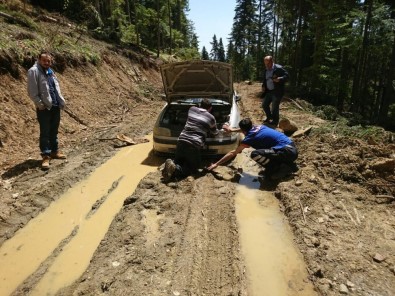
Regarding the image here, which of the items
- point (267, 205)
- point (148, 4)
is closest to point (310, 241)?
point (267, 205)

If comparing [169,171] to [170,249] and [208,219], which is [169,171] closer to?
[208,219]

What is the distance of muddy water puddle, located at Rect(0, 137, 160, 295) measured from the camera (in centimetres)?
354

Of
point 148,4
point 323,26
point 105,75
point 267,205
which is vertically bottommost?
point 267,205

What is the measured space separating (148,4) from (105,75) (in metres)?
28.4

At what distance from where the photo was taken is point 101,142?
26.7 ft

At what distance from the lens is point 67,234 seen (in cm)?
431

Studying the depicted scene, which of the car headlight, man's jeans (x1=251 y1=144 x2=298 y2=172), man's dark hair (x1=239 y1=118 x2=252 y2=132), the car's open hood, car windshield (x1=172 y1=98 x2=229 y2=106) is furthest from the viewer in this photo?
car windshield (x1=172 y1=98 x2=229 y2=106)

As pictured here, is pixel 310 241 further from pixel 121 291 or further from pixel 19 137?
pixel 19 137

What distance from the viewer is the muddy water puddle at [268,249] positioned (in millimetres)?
3338

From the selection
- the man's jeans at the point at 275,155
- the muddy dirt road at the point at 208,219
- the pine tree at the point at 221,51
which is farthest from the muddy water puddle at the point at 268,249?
the pine tree at the point at 221,51

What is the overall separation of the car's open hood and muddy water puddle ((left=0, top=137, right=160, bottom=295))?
2561 mm

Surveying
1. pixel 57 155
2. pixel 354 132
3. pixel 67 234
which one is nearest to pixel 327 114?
pixel 354 132

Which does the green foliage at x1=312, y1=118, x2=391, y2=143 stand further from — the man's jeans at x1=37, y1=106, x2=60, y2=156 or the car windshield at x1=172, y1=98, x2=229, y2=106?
the man's jeans at x1=37, y1=106, x2=60, y2=156

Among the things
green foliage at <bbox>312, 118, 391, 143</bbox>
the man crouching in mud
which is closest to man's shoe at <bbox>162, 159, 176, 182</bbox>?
the man crouching in mud
